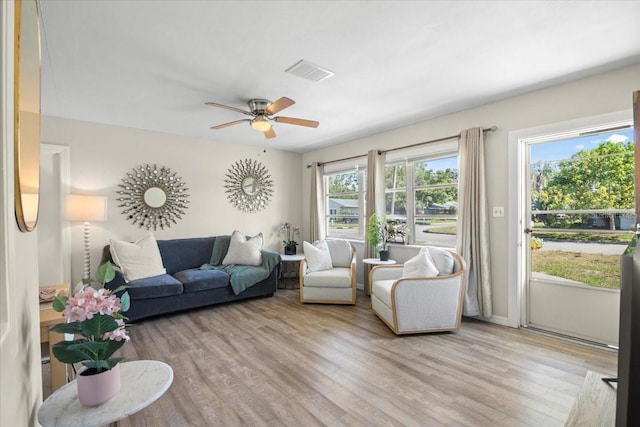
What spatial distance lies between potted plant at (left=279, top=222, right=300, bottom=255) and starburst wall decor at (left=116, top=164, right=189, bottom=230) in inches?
72.5

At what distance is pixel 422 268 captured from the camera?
326cm

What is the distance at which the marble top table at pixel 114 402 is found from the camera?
3.50 ft

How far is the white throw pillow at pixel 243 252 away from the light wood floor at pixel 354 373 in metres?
1.16

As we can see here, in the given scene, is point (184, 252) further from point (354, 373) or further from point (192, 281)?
point (354, 373)

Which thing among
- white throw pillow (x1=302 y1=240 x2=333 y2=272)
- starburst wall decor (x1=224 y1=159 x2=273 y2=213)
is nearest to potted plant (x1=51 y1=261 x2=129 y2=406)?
white throw pillow (x1=302 y1=240 x2=333 y2=272)

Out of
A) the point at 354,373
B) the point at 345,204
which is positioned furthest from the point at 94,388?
the point at 345,204

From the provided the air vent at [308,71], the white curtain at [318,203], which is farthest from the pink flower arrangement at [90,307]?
the white curtain at [318,203]

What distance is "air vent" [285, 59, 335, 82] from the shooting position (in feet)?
8.28

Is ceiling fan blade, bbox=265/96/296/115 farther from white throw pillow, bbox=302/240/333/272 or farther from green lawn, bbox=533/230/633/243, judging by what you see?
green lawn, bbox=533/230/633/243

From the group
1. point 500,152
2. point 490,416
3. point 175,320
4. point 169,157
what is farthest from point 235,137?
point 490,416

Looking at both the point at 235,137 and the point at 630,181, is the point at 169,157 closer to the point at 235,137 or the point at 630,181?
the point at 235,137

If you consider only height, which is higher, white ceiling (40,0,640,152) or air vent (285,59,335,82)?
white ceiling (40,0,640,152)

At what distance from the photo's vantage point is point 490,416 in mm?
1896

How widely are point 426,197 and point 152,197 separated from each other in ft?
12.9
